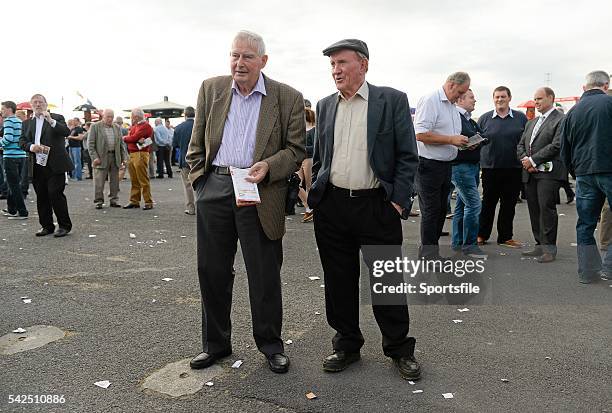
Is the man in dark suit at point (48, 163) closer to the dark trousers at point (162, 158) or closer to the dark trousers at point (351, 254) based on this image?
the dark trousers at point (351, 254)

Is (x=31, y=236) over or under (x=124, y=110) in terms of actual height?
under

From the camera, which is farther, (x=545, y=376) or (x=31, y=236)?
(x=31, y=236)

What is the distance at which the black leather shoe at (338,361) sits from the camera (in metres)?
3.37

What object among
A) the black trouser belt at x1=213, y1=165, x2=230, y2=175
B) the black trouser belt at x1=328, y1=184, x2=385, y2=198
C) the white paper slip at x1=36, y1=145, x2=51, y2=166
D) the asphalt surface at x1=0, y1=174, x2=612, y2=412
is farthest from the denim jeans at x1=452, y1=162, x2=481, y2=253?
the white paper slip at x1=36, y1=145, x2=51, y2=166

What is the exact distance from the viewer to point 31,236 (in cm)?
797

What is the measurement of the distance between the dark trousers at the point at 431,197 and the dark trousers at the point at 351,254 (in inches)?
77.7

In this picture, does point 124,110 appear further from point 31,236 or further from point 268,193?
point 268,193

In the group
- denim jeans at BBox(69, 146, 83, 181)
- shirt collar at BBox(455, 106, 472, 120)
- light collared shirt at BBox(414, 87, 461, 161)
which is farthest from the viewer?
denim jeans at BBox(69, 146, 83, 181)

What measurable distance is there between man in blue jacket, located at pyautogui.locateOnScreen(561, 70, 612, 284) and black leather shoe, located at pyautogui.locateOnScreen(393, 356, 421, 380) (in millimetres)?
3005

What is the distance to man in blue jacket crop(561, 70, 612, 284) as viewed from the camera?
5348 millimetres

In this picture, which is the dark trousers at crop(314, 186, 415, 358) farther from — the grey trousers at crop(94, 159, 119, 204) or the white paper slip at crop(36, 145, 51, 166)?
the grey trousers at crop(94, 159, 119, 204)

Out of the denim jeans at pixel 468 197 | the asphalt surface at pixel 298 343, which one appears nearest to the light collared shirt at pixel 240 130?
the asphalt surface at pixel 298 343

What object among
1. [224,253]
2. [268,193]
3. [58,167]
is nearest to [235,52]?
[268,193]

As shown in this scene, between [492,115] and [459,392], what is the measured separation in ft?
16.5
